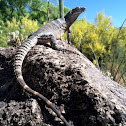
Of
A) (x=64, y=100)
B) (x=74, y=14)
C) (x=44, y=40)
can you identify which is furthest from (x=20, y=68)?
(x=74, y=14)

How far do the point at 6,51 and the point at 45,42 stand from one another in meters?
0.80

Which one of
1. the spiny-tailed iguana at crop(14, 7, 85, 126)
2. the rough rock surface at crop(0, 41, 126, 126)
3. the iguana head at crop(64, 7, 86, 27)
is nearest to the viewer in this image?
the rough rock surface at crop(0, 41, 126, 126)

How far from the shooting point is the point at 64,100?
1251 mm

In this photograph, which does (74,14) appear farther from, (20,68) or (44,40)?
(20,68)

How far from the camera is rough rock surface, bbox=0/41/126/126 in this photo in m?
1.09

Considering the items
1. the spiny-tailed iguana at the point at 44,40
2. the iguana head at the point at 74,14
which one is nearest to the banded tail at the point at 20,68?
the spiny-tailed iguana at the point at 44,40

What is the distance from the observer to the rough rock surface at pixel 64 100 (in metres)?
1.09

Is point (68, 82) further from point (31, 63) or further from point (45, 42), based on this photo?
point (45, 42)

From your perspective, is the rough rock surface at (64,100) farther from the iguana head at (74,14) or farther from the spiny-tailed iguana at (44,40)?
the iguana head at (74,14)

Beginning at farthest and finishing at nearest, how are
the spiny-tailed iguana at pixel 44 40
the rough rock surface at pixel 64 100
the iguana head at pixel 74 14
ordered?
the iguana head at pixel 74 14
the spiny-tailed iguana at pixel 44 40
the rough rock surface at pixel 64 100

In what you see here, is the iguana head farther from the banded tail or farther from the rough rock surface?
the rough rock surface

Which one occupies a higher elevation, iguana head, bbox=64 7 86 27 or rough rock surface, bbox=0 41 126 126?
iguana head, bbox=64 7 86 27

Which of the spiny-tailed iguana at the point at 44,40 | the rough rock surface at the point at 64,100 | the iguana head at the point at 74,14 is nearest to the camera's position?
the rough rock surface at the point at 64,100

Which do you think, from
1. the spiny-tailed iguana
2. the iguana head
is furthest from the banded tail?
the iguana head
